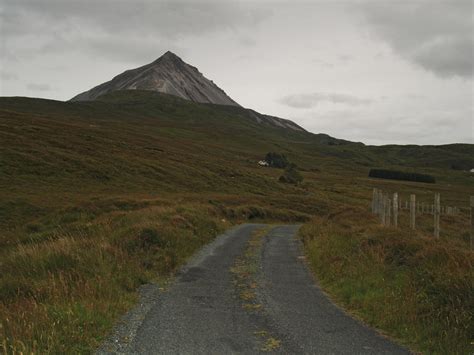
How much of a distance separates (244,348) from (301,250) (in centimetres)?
1317

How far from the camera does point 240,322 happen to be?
369 inches

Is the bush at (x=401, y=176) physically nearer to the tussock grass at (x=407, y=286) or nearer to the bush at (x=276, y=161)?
the bush at (x=276, y=161)

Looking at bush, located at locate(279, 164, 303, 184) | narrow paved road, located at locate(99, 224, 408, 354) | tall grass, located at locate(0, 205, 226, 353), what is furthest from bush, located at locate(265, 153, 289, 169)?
narrow paved road, located at locate(99, 224, 408, 354)

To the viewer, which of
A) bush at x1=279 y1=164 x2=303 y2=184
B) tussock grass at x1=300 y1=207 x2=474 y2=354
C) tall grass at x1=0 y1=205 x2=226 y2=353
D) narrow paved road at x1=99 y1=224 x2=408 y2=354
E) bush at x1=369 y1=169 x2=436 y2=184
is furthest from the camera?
bush at x1=369 y1=169 x2=436 y2=184

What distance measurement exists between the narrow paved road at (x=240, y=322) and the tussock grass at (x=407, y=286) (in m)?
0.55

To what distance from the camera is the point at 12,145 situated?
60.8 metres

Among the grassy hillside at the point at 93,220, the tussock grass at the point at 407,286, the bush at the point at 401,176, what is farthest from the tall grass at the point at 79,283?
the bush at the point at 401,176

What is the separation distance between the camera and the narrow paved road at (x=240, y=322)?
7922mm

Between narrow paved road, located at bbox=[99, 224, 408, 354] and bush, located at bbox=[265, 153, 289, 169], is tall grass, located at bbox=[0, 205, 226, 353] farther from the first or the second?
bush, located at bbox=[265, 153, 289, 169]

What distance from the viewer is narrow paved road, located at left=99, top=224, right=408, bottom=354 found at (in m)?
7.92

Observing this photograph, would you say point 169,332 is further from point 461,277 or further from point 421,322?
point 461,277

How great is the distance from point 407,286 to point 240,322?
4322mm

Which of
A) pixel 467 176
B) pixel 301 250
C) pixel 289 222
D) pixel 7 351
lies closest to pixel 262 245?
pixel 301 250

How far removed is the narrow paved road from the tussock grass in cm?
55
